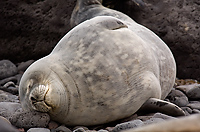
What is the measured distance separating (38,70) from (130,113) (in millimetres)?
895

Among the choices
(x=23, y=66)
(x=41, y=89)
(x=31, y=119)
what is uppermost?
(x=41, y=89)

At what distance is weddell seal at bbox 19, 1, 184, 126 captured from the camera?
2502 millimetres

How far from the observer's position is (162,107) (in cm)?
282

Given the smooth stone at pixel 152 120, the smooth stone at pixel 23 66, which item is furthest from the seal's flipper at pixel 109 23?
the smooth stone at pixel 23 66

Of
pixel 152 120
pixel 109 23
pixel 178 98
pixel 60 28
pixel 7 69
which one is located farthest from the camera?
pixel 60 28

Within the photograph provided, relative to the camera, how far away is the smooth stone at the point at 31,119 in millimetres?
2498

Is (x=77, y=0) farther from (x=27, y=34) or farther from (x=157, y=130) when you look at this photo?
(x=157, y=130)

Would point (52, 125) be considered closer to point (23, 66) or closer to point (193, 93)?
point (193, 93)

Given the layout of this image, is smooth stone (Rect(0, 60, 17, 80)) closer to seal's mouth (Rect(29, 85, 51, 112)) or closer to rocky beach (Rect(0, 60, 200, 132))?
rocky beach (Rect(0, 60, 200, 132))

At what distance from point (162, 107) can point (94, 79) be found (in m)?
0.70

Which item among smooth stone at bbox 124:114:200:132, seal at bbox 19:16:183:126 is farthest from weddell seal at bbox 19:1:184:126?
smooth stone at bbox 124:114:200:132

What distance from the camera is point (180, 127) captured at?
926 millimetres

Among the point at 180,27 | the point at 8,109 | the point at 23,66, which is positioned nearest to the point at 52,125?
the point at 8,109

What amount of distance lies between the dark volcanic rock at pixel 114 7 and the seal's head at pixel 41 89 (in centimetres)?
254
